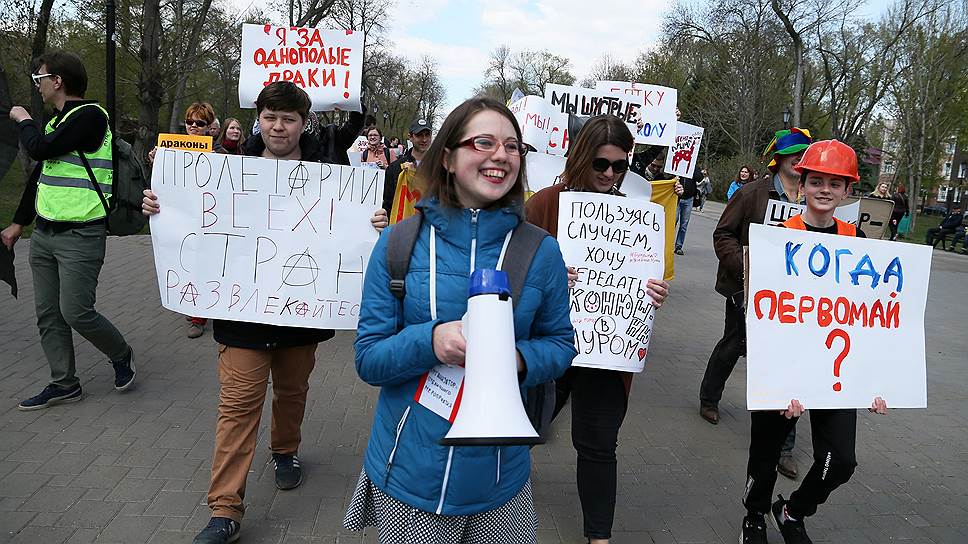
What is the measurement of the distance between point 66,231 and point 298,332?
6.38 feet

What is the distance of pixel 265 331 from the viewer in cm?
307

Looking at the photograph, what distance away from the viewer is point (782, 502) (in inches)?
131

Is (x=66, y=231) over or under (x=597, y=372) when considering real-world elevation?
over

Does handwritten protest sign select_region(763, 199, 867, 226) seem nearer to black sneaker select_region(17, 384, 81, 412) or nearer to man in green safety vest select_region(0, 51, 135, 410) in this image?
man in green safety vest select_region(0, 51, 135, 410)

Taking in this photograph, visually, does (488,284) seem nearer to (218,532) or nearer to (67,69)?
(218,532)

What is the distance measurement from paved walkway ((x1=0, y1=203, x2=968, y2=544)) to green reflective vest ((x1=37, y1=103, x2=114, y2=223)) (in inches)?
49.7

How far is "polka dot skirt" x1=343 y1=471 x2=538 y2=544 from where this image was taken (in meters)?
1.95

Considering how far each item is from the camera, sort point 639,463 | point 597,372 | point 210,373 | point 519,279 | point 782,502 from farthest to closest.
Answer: point 210,373
point 639,463
point 782,502
point 597,372
point 519,279

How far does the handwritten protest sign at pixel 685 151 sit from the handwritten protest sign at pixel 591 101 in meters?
1.46

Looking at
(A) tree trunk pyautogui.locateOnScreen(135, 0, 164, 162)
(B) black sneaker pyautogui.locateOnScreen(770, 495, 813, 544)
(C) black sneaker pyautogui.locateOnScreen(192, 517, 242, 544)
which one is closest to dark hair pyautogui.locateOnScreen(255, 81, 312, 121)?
(C) black sneaker pyautogui.locateOnScreen(192, 517, 242, 544)

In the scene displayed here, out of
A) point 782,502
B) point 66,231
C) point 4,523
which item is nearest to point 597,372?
point 782,502

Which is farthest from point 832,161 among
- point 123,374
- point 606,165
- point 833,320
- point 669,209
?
point 123,374

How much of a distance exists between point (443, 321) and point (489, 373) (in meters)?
0.31

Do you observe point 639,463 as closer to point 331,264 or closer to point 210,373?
point 331,264
